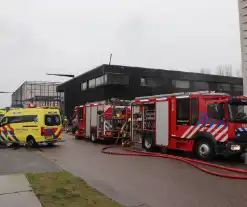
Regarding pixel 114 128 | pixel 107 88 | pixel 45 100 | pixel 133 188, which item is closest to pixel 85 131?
pixel 114 128

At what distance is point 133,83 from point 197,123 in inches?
711

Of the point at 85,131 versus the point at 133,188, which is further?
the point at 85,131

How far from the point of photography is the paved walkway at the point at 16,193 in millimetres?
5030

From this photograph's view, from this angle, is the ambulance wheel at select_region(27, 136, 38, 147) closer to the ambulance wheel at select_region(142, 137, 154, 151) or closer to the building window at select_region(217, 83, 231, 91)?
the ambulance wheel at select_region(142, 137, 154, 151)

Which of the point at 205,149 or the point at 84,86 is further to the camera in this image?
the point at 84,86

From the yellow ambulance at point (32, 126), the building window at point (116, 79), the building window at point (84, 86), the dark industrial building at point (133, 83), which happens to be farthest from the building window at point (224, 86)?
the yellow ambulance at point (32, 126)

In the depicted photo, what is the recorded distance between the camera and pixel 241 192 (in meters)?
6.21

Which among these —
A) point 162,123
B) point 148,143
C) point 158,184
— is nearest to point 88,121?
point 148,143

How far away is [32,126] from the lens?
15398 mm

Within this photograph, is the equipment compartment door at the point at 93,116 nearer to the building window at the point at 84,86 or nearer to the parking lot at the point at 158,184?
the parking lot at the point at 158,184

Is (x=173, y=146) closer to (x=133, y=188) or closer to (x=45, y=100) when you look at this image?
(x=133, y=188)

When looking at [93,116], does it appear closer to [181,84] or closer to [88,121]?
[88,121]

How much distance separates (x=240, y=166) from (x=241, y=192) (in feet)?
11.1

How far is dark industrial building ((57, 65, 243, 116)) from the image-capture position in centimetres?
2747
